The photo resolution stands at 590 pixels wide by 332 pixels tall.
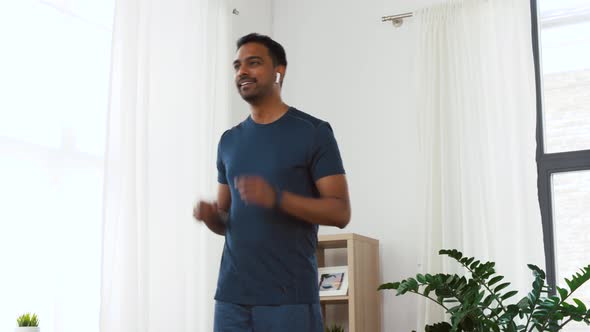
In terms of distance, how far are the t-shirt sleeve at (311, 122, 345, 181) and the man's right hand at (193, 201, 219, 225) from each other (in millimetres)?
257

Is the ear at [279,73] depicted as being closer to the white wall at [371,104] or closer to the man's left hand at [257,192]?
the man's left hand at [257,192]

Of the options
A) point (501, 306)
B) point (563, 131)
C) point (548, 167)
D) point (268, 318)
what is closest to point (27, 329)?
point (268, 318)

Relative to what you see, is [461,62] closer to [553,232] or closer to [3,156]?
[553,232]

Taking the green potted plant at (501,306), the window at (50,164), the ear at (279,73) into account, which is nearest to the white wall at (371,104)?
the green potted plant at (501,306)

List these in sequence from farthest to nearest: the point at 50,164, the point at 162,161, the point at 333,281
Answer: the point at 333,281 < the point at 162,161 < the point at 50,164

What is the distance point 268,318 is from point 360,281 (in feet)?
7.37

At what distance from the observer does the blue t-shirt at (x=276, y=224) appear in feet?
5.50

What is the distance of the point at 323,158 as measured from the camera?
5.70 ft

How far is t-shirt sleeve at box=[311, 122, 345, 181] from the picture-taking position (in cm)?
173

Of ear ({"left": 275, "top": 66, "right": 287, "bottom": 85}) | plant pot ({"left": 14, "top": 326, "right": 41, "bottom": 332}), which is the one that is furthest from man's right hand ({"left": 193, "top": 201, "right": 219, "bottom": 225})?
plant pot ({"left": 14, "top": 326, "right": 41, "bottom": 332})

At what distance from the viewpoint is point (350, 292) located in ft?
12.3

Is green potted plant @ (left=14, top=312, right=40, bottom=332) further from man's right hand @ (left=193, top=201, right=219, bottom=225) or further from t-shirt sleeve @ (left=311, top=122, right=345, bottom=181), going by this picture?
t-shirt sleeve @ (left=311, top=122, right=345, bottom=181)

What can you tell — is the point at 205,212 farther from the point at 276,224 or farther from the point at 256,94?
the point at 256,94

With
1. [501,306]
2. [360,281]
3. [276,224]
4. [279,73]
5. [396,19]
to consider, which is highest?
[396,19]
